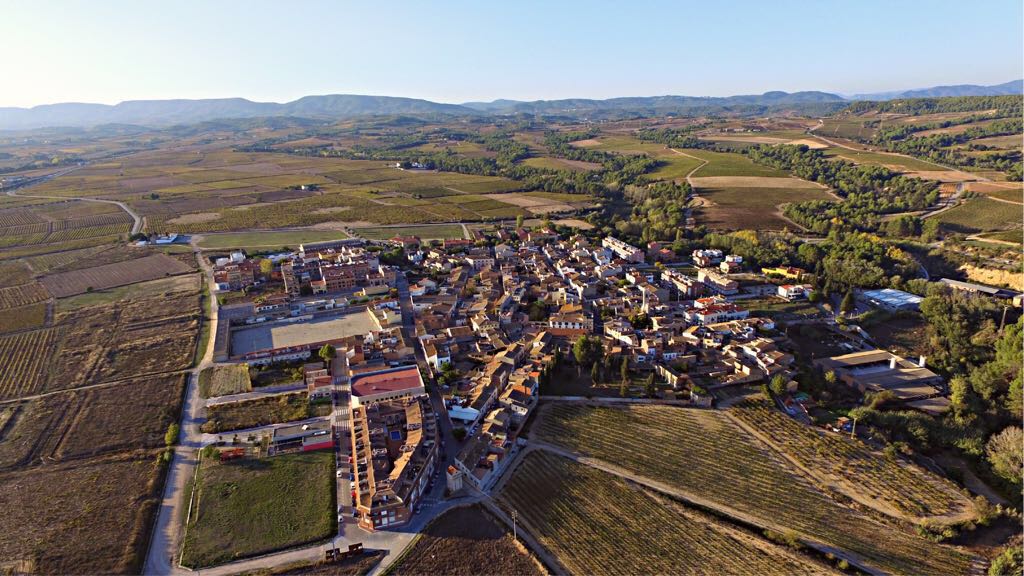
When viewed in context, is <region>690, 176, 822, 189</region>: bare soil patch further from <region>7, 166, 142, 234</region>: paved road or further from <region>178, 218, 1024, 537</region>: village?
<region>7, 166, 142, 234</region>: paved road

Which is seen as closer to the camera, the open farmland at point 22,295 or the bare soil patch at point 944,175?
the open farmland at point 22,295

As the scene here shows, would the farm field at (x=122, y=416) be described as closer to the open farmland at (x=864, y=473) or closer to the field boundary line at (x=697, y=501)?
the field boundary line at (x=697, y=501)

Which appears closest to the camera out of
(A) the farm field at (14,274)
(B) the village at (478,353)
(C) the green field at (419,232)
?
(B) the village at (478,353)

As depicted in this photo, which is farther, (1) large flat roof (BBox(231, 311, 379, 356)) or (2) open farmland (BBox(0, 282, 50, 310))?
(2) open farmland (BBox(0, 282, 50, 310))

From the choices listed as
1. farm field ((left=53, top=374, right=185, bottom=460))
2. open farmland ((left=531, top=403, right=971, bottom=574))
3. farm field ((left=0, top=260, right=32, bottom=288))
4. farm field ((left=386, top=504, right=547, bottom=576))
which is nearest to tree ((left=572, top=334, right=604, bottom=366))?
open farmland ((left=531, top=403, right=971, bottom=574))

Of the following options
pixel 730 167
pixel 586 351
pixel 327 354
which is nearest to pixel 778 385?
pixel 586 351

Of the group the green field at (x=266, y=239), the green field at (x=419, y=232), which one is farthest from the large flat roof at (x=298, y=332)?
the green field at (x=419, y=232)
